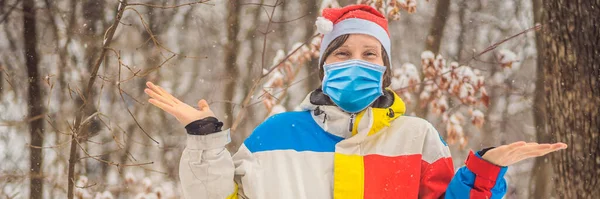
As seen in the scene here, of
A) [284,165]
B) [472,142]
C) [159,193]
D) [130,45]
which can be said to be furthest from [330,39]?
[472,142]

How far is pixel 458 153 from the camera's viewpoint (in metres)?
9.72

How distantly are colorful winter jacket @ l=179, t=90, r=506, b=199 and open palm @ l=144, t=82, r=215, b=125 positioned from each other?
0.09 meters

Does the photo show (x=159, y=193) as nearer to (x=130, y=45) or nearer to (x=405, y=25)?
(x=130, y=45)

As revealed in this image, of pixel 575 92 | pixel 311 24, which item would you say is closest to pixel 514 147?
pixel 575 92

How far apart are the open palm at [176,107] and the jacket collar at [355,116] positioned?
0.46m

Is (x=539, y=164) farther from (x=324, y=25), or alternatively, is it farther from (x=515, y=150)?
(x=515, y=150)

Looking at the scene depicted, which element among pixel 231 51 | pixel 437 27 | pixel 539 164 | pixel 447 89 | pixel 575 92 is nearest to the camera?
pixel 575 92

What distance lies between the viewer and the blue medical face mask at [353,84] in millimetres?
2668

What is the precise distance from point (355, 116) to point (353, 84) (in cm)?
13

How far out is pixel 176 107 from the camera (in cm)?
256

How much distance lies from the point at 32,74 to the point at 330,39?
6.41 m

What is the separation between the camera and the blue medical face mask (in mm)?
2668

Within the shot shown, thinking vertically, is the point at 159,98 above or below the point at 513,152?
above

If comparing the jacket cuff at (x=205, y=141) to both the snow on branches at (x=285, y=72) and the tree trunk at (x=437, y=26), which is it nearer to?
the snow on branches at (x=285, y=72)
